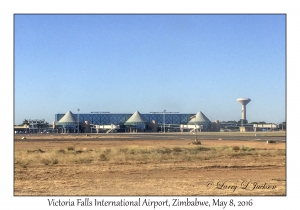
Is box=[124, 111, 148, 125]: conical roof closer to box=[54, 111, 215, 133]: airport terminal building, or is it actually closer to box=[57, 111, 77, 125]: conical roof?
box=[54, 111, 215, 133]: airport terminal building

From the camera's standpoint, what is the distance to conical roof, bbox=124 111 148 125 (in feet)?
478

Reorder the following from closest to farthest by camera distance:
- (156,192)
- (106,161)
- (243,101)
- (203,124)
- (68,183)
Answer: (156,192)
(68,183)
(106,161)
(203,124)
(243,101)

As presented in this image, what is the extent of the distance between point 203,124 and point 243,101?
2564cm

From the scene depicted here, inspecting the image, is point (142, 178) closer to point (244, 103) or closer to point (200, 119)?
point (200, 119)

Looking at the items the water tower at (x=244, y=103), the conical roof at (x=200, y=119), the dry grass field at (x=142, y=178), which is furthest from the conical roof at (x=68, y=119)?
the dry grass field at (x=142, y=178)

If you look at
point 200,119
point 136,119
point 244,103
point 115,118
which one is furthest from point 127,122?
point 244,103

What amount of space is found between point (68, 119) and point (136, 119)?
880 inches

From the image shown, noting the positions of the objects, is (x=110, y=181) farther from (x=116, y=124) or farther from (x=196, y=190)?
(x=116, y=124)

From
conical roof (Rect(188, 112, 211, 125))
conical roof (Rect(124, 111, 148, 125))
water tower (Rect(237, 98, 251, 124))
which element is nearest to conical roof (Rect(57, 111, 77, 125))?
conical roof (Rect(124, 111, 148, 125))

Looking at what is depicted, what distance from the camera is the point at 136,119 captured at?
14662cm

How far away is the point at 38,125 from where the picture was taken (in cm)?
15512

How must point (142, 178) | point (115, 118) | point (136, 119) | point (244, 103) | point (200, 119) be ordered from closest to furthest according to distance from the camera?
point (142, 178) → point (136, 119) → point (200, 119) → point (115, 118) → point (244, 103)

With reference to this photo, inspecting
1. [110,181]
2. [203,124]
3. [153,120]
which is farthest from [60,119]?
[110,181]

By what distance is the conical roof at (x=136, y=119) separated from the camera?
145625 mm
